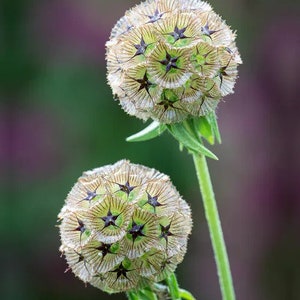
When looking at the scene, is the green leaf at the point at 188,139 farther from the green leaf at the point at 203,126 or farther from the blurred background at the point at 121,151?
the blurred background at the point at 121,151

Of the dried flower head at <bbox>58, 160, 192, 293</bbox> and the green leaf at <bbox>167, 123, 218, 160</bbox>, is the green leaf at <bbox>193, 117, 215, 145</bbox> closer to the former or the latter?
the green leaf at <bbox>167, 123, 218, 160</bbox>

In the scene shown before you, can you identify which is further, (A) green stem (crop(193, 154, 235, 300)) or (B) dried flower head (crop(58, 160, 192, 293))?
(A) green stem (crop(193, 154, 235, 300))

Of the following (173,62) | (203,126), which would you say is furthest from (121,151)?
(173,62)

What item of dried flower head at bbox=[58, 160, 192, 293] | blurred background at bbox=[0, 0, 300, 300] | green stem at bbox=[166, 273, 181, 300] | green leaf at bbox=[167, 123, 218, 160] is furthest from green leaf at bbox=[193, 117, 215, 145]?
blurred background at bbox=[0, 0, 300, 300]

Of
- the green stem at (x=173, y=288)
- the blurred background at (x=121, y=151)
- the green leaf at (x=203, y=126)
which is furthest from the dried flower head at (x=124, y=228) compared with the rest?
the blurred background at (x=121, y=151)

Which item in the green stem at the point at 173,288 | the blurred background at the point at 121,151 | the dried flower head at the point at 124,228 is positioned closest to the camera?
the dried flower head at the point at 124,228
